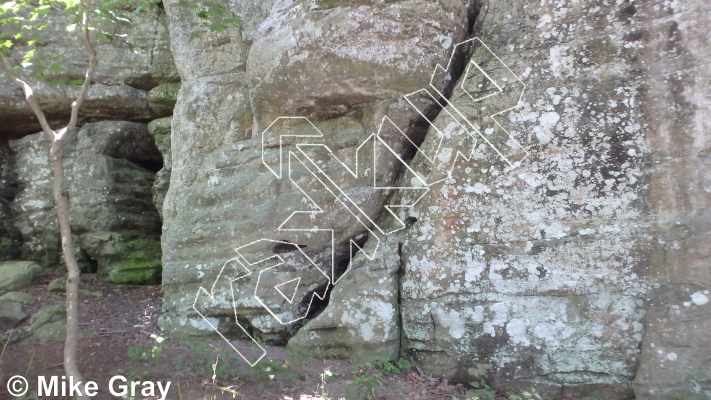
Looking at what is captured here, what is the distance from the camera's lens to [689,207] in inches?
→ 135

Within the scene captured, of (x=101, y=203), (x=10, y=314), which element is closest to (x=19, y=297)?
(x=10, y=314)

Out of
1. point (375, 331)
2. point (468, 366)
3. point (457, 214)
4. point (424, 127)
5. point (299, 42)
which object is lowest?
point (468, 366)

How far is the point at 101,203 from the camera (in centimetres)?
673

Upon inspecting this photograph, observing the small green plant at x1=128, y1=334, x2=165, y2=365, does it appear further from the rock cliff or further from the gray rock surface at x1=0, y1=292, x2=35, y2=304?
the gray rock surface at x1=0, y1=292, x2=35, y2=304

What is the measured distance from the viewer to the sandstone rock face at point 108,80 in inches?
275

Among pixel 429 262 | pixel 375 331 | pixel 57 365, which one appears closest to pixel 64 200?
pixel 57 365

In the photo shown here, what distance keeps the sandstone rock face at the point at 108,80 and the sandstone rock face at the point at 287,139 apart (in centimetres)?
266

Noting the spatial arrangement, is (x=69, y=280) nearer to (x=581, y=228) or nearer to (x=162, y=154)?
(x=581, y=228)

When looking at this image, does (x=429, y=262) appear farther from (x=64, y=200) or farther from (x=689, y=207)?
(x=64, y=200)

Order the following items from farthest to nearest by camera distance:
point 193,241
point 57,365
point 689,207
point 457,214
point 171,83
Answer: point 171,83
point 193,241
point 457,214
point 57,365
point 689,207

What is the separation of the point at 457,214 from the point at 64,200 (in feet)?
10.1

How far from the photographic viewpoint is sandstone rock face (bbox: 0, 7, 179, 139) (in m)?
6.98

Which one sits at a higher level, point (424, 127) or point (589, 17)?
point (589, 17)
